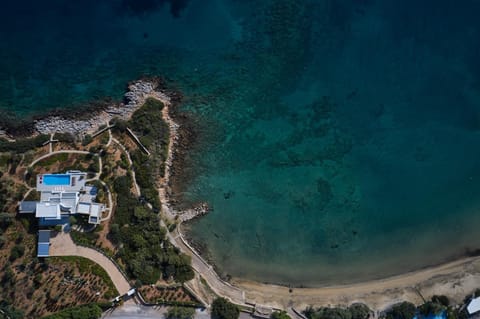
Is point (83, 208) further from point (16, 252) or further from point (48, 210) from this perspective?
point (16, 252)

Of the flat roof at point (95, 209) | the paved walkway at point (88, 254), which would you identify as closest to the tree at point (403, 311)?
the paved walkway at point (88, 254)

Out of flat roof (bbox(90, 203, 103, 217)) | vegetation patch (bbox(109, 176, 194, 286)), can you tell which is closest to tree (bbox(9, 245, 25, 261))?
flat roof (bbox(90, 203, 103, 217))

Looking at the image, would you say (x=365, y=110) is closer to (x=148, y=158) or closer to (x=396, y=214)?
(x=396, y=214)

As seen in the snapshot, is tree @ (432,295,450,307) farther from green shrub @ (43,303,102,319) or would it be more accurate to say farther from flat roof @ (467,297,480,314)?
green shrub @ (43,303,102,319)

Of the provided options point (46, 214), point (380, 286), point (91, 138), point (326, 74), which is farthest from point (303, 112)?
point (46, 214)

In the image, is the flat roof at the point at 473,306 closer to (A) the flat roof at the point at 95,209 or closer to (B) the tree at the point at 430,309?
(B) the tree at the point at 430,309

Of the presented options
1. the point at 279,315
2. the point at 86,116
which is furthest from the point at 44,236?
the point at 279,315
